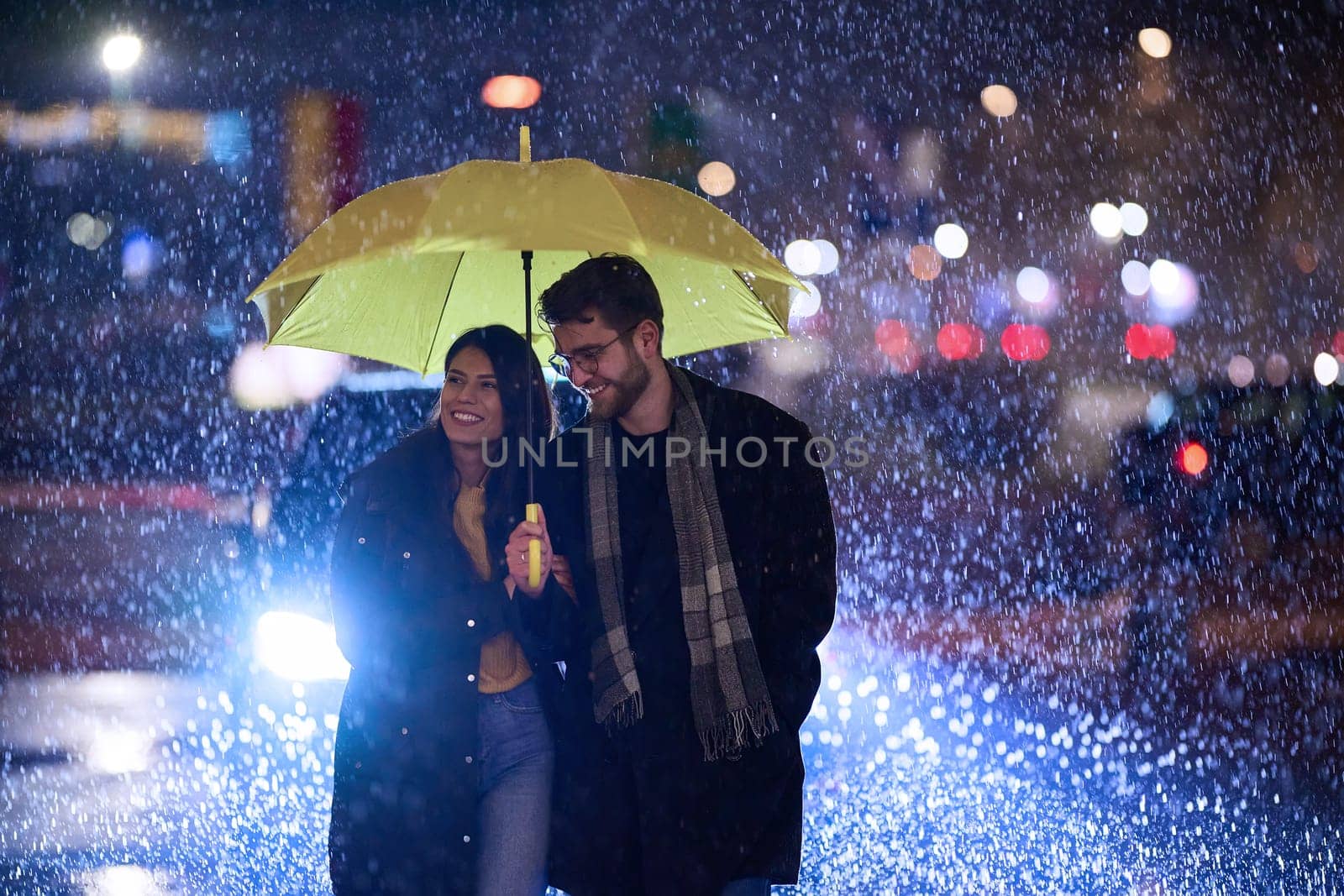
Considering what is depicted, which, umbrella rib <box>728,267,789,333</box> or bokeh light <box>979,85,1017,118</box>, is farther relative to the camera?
bokeh light <box>979,85,1017,118</box>

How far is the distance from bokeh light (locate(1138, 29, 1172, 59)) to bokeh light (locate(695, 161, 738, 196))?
34.5 ft

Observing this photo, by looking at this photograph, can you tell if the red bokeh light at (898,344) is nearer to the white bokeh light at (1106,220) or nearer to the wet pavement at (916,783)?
the white bokeh light at (1106,220)

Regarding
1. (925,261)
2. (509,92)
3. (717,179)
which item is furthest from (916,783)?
(925,261)

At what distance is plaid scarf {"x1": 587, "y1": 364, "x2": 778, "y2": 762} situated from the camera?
10.3ft

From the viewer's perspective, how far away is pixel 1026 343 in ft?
123

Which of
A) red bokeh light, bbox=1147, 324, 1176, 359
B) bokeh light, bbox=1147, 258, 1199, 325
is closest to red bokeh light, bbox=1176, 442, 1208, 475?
red bokeh light, bbox=1147, 324, 1176, 359

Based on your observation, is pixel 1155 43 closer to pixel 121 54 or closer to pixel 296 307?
pixel 121 54

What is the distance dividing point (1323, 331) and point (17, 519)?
27.8 metres

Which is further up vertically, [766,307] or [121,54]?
[121,54]

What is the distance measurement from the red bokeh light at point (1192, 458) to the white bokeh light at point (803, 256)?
2260 cm

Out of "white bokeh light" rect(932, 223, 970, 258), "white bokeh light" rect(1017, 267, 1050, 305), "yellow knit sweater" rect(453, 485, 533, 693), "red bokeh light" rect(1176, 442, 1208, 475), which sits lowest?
"yellow knit sweater" rect(453, 485, 533, 693)

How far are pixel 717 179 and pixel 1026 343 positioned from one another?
8.95 metres

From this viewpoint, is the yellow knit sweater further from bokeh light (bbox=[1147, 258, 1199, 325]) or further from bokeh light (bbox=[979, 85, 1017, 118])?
bokeh light (bbox=[979, 85, 1017, 118])

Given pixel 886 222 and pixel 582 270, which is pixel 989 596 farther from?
pixel 886 222
